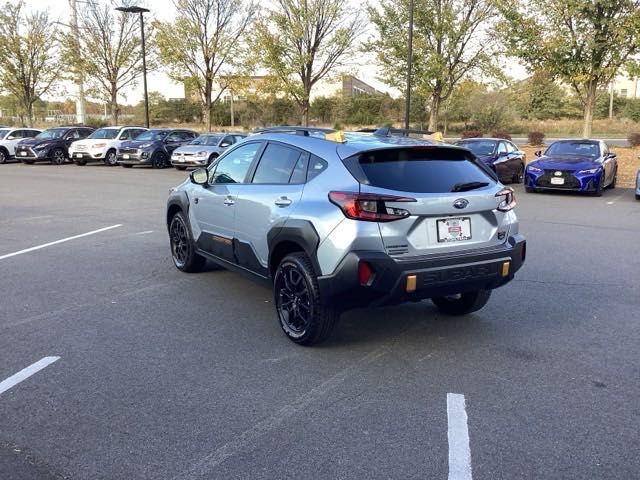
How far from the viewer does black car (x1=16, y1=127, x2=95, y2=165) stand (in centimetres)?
2464

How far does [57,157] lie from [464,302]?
24.2 m

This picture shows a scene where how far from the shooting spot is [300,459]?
9.70 feet

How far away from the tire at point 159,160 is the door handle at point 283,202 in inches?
768

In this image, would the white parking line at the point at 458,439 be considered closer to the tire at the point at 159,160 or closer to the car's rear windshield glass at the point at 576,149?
the car's rear windshield glass at the point at 576,149

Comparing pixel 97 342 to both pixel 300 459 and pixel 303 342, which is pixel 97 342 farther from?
pixel 300 459

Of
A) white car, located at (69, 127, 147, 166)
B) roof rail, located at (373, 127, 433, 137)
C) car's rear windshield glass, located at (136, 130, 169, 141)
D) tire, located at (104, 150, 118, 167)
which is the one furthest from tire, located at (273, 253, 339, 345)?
tire, located at (104, 150, 118, 167)

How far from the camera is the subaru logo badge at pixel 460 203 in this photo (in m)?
4.18

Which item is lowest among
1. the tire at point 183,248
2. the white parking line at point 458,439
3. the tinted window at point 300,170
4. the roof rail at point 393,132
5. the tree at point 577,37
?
the white parking line at point 458,439

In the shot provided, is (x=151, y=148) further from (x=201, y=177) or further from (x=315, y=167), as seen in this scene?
(x=315, y=167)

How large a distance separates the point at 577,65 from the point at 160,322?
1936 cm

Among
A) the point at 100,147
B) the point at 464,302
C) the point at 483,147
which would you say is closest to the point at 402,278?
the point at 464,302

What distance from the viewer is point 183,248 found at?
6656 millimetres

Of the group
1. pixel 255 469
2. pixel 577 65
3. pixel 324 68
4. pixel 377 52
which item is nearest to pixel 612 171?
pixel 577 65

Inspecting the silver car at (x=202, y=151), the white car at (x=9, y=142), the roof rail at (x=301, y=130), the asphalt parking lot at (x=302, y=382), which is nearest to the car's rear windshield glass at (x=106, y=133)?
the white car at (x=9, y=142)
